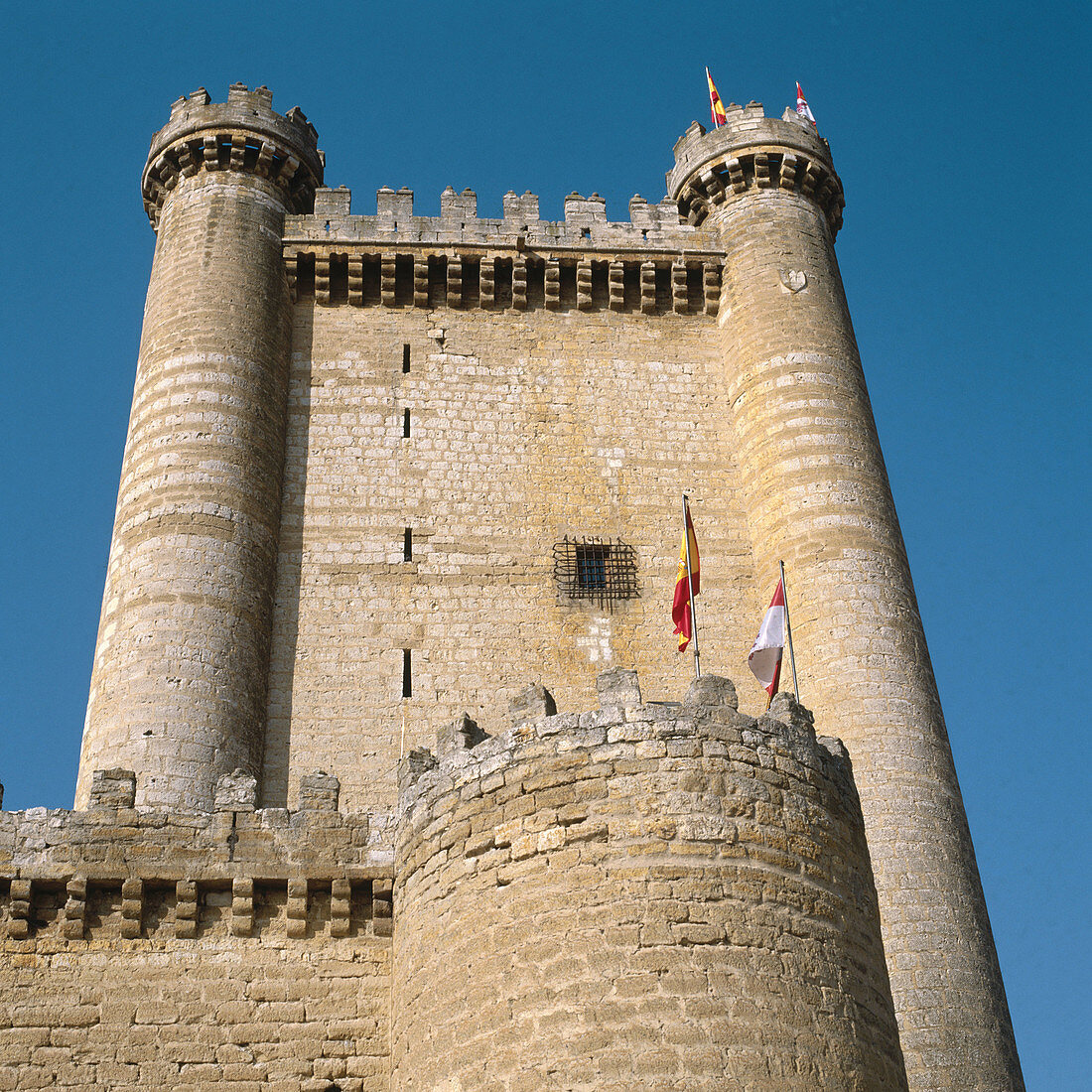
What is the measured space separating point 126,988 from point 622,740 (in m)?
3.29

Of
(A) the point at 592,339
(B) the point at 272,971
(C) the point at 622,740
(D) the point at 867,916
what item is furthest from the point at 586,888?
(A) the point at 592,339

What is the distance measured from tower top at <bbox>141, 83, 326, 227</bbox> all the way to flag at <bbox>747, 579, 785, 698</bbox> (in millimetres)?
9014

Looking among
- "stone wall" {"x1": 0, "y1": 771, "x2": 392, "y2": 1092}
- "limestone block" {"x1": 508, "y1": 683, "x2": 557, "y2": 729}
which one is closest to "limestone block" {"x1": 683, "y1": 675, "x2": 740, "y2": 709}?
"limestone block" {"x1": 508, "y1": 683, "x2": 557, "y2": 729}

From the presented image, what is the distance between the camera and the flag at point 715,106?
2059 cm

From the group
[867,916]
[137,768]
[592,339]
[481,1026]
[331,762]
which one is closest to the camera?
[481,1026]

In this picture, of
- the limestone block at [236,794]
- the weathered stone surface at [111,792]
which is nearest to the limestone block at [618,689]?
the limestone block at [236,794]

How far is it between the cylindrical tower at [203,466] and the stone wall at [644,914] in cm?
609

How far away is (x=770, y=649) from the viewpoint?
42.9 feet

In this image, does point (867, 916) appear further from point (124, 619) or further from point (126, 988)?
point (124, 619)

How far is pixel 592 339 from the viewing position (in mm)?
18281

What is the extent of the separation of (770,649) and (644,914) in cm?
607

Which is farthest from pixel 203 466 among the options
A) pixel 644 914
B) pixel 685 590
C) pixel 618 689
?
pixel 644 914

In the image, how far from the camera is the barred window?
15930mm

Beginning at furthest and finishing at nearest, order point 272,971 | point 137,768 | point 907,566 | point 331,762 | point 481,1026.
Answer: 1. point 907,566
2. point 331,762
3. point 137,768
4. point 272,971
5. point 481,1026
